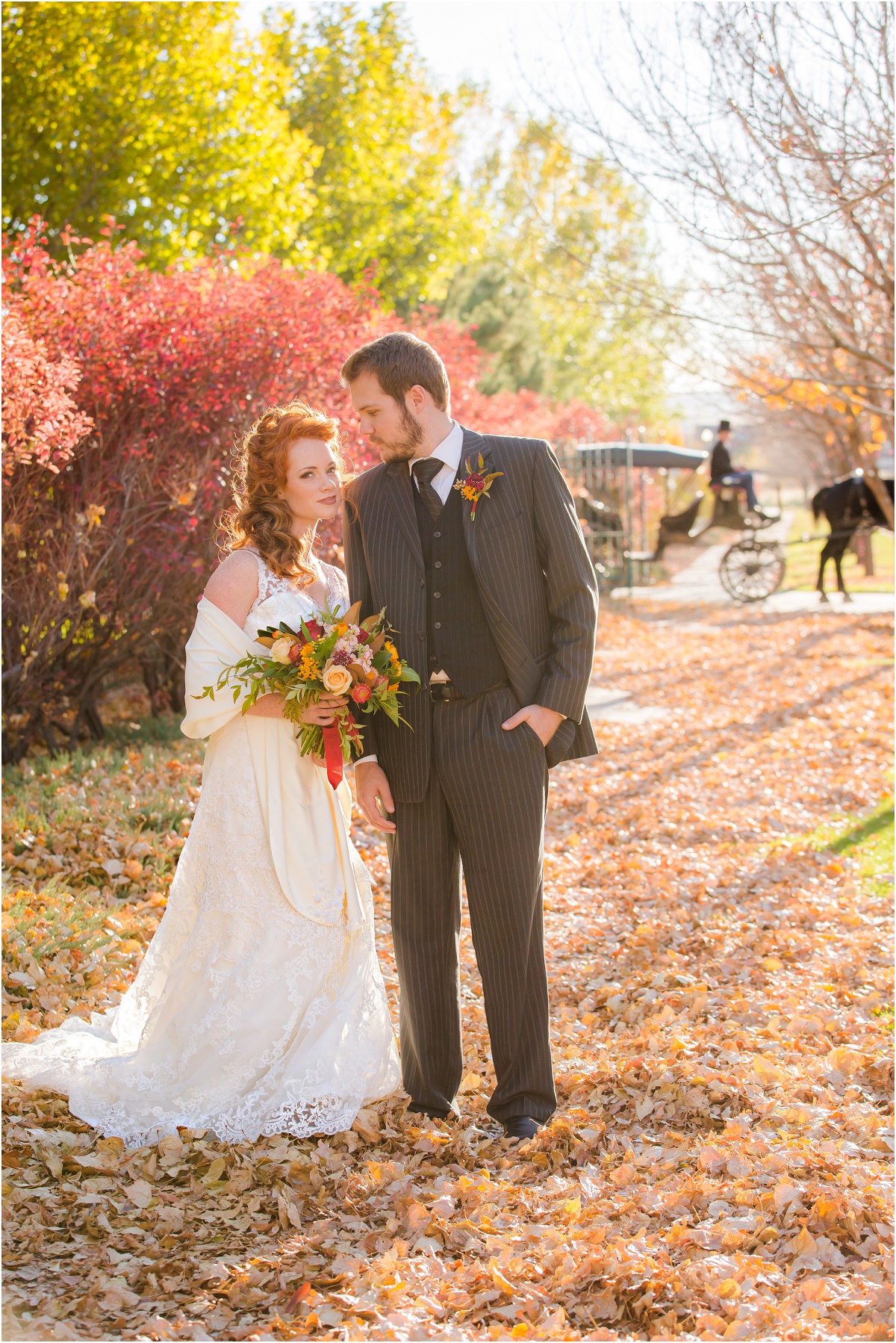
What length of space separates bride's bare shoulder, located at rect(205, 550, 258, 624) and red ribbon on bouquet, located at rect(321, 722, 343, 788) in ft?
1.44

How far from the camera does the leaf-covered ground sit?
262cm

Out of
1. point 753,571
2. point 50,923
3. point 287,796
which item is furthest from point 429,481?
point 753,571

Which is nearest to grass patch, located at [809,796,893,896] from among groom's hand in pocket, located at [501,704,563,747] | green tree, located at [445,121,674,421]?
groom's hand in pocket, located at [501,704,563,747]

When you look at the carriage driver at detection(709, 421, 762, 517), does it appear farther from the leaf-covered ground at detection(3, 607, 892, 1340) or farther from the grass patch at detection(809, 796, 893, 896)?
the leaf-covered ground at detection(3, 607, 892, 1340)

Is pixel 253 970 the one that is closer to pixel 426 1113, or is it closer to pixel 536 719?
pixel 426 1113

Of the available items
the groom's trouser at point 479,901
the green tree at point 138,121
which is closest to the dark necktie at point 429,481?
the groom's trouser at point 479,901

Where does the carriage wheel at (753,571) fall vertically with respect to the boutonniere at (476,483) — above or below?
below

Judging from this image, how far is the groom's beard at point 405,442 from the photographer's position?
3283mm

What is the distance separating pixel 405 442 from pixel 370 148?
41.4 ft

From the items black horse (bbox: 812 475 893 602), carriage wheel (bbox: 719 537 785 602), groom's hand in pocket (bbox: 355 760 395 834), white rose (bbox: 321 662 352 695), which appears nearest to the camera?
white rose (bbox: 321 662 352 695)

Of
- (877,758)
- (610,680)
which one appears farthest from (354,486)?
(610,680)

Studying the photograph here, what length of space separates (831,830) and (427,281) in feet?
34.8

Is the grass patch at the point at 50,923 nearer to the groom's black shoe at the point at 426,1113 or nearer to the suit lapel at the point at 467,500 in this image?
the groom's black shoe at the point at 426,1113

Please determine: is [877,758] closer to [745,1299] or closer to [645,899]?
[645,899]
